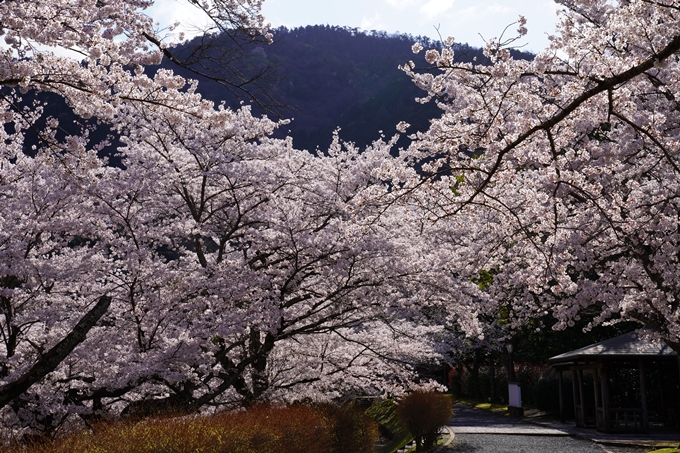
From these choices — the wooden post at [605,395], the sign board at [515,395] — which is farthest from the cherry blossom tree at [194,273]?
the sign board at [515,395]

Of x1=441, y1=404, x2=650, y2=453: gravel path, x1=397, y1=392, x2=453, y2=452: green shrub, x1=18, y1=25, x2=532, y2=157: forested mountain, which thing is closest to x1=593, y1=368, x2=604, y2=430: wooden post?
x1=441, y1=404, x2=650, y2=453: gravel path

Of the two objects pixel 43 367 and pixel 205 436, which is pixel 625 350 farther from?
pixel 43 367

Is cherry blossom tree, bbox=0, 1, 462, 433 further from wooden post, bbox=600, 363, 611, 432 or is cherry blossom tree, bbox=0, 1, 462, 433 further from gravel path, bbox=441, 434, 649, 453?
wooden post, bbox=600, 363, 611, 432

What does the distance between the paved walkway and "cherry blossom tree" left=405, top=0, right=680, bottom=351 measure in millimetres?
3546

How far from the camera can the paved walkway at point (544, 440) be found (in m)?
15.2

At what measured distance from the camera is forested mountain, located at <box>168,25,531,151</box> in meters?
59.9

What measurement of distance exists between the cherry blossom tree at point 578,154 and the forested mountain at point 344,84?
3388 centimetres

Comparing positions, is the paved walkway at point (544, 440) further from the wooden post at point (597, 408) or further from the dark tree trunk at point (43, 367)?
the dark tree trunk at point (43, 367)

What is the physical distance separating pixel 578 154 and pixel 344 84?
7713cm

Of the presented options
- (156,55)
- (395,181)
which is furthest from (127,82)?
(395,181)

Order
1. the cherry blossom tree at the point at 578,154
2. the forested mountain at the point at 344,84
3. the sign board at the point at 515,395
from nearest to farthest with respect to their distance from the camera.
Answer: the cherry blossom tree at the point at 578,154
the sign board at the point at 515,395
the forested mountain at the point at 344,84

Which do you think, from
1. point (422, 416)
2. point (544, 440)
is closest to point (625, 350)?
point (544, 440)

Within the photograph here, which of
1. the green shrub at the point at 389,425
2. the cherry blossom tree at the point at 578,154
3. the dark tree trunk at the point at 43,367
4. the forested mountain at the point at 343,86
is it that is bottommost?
the green shrub at the point at 389,425

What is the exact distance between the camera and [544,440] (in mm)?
16703
